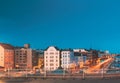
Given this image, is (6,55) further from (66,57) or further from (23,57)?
(66,57)

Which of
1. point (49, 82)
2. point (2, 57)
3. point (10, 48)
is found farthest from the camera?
point (10, 48)

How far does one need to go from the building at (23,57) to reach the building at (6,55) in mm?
3382

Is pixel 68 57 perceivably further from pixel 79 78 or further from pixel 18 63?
pixel 79 78

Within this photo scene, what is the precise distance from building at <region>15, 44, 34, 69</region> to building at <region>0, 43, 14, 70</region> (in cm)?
338

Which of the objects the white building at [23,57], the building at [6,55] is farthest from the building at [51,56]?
the building at [6,55]

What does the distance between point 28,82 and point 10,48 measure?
16385 cm

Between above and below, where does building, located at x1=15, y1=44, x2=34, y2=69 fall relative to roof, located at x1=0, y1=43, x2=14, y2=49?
below

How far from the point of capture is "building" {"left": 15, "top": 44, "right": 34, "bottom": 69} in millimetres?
188500

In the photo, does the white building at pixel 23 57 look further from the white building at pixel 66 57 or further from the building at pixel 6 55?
the white building at pixel 66 57

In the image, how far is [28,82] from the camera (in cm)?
2800

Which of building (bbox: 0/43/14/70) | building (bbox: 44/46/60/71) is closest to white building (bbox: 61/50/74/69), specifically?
building (bbox: 44/46/60/71)


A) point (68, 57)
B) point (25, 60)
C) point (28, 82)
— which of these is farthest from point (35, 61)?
point (28, 82)

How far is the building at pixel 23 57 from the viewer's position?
618 ft

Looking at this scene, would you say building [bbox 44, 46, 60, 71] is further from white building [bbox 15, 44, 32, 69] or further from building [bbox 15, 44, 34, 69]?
white building [bbox 15, 44, 32, 69]
